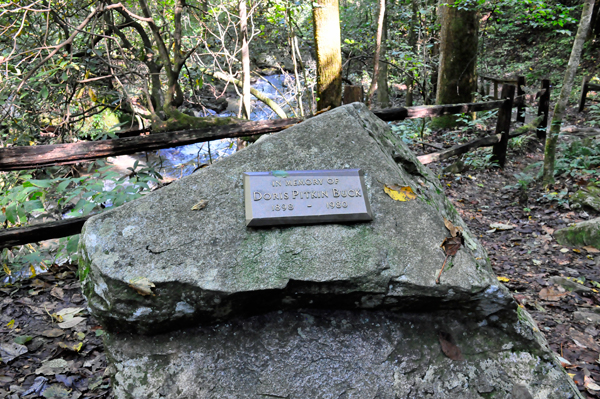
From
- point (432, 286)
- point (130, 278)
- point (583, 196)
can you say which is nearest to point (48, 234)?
point (130, 278)

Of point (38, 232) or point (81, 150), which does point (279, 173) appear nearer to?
point (81, 150)

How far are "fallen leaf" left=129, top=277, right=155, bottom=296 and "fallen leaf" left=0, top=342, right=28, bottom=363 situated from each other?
1122mm

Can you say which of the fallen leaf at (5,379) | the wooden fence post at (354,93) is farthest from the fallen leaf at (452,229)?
the fallen leaf at (5,379)

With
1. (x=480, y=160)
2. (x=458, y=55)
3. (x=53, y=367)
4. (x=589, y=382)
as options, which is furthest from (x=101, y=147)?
(x=458, y=55)

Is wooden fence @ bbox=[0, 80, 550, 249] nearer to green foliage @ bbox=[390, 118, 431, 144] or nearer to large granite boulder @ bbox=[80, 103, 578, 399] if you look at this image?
large granite boulder @ bbox=[80, 103, 578, 399]

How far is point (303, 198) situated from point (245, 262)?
0.51 m

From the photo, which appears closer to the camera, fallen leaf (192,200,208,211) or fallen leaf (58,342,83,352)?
fallen leaf (192,200,208,211)

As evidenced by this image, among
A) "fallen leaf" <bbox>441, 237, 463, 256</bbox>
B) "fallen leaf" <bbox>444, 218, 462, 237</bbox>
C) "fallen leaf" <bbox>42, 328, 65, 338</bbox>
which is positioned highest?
"fallen leaf" <bbox>444, 218, 462, 237</bbox>

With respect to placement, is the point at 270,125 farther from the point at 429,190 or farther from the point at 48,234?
the point at 48,234

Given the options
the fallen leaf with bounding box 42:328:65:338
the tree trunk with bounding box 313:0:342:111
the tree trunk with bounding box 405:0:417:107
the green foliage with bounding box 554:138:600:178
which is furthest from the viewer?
the tree trunk with bounding box 405:0:417:107

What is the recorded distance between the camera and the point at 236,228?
2.21 metres

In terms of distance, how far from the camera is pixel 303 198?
91.0 inches

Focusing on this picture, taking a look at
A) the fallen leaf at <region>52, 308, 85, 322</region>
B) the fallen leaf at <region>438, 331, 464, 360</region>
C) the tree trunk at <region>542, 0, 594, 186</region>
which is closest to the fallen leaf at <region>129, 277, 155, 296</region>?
the fallen leaf at <region>52, 308, 85, 322</region>

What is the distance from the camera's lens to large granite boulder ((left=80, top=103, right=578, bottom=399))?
1993mm
